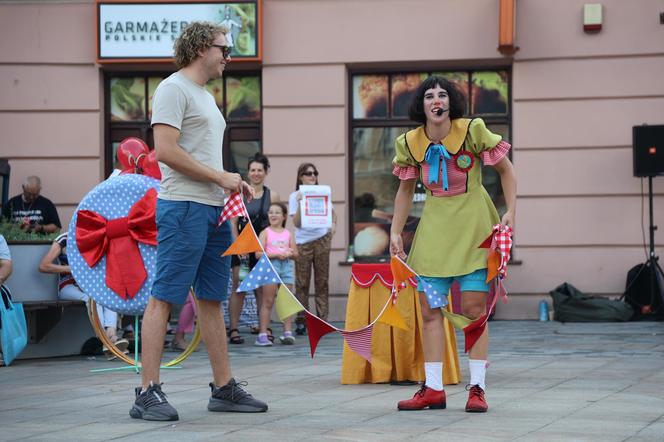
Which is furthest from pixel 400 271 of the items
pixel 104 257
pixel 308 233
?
pixel 308 233

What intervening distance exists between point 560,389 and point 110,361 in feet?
14.0

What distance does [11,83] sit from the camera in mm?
14586

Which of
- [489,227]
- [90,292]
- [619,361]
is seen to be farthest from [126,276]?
[619,361]

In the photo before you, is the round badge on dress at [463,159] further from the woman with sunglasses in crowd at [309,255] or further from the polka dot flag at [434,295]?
the woman with sunglasses in crowd at [309,255]

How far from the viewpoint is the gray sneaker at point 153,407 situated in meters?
5.89

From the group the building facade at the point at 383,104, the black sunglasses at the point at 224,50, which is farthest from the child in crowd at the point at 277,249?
the black sunglasses at the point at 224,50

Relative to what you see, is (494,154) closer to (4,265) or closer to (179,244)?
(179,244)

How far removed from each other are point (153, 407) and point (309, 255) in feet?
22.4

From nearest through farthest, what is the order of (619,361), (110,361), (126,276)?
(126,276)
(619,361)
(110,361)

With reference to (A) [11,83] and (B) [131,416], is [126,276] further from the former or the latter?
(A) [11,83]

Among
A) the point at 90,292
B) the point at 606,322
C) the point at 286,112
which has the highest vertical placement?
the point at 286,112

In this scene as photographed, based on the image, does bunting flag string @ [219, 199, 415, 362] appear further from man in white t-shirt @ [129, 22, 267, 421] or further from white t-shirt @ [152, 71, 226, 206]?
white t-shirt @ [152, 71, 226, 206]

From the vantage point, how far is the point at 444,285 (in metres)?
6.41

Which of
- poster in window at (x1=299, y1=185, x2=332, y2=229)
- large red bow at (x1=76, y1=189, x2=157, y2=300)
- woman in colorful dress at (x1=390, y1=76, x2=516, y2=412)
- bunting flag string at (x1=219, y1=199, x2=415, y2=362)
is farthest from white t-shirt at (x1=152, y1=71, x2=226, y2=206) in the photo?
poster in window at (x1=299, y1=185, x2=332, y2=229)
